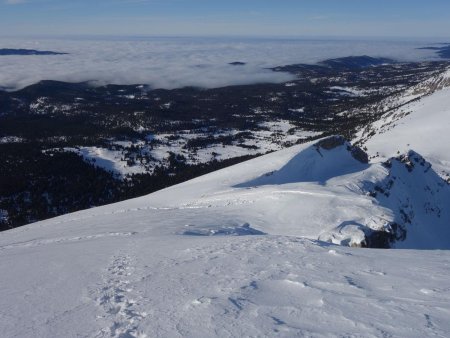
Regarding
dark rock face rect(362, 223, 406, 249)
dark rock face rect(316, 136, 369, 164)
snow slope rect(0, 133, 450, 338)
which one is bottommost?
dark rock face rect(362, 223, 406, 249)

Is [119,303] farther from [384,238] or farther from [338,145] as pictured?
[338,145]

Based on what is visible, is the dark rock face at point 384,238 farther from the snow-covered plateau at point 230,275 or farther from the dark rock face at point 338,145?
the dark rock face at point 338,145

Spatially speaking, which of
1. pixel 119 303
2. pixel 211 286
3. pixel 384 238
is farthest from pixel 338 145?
pixel 119 303

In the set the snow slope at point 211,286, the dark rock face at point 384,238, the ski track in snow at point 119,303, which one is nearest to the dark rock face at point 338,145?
the dark rock face at point 384,238

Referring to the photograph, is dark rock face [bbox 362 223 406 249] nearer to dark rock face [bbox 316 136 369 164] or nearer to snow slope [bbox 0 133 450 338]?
snow slope [bbox 0 133 450 338]

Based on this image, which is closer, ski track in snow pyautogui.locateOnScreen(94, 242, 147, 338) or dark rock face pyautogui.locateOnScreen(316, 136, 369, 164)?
ski track in snow pyautogui.locateOnScreen(94, 242, 147, 338)

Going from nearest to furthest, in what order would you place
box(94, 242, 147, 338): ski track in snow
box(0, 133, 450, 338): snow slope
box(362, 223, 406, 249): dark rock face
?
box(94, 242, 147, 338): ski track in snow, box(0, 133, 450, 338): snow slope, box(362, 223, 406, 249): dark rock face

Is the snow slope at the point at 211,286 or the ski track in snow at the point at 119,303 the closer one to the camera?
the ski track in snow at the point at 119,303

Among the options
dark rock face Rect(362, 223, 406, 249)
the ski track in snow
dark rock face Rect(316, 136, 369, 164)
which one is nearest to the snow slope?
the ski track in snow

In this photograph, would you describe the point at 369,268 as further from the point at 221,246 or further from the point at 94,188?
the point at 94,188
